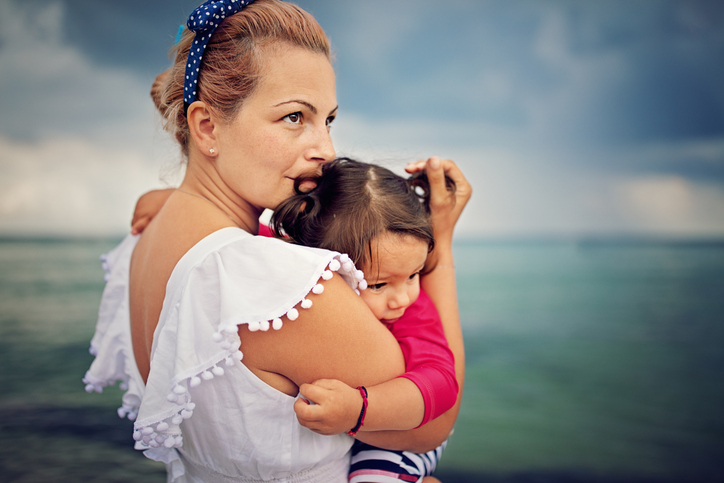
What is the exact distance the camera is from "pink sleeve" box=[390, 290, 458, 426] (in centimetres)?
108

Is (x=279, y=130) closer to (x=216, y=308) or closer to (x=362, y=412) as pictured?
(x=216, y=308)

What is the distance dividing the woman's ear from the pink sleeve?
72 cm

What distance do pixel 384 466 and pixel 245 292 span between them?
63 cm

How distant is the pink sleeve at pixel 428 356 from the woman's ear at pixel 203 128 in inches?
28.2

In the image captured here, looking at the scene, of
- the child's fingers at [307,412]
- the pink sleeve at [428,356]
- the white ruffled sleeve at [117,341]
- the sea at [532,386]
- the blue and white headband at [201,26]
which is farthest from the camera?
the sea at [532,386]

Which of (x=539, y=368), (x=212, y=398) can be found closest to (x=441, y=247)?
(x=212, y=398)

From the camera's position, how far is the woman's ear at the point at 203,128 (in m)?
1.24

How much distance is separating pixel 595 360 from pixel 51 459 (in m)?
6.56

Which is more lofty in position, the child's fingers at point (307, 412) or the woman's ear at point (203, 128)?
the woman's ear at point (203, 128)

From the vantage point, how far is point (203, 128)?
1.26 metres

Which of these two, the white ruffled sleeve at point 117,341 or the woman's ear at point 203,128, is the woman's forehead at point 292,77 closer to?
the woman's ear at point 203,128

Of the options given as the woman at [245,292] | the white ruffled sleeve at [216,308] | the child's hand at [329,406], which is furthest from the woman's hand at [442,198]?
the child's hand at [329,406]

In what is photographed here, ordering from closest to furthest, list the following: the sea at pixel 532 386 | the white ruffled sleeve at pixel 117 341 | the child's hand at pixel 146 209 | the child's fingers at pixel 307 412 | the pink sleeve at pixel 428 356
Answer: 1. the child's fingers at pixel 307 412
2. the pink sleeve at pixel 428 356
3. the white ruffled sleeve at pixel 117 341
4. the child's hand at pixel 146 209
5. the sea at pixel 532 386

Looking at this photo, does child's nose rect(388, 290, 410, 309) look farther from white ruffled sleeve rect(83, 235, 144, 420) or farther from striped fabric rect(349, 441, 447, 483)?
white ruffled sleeve rect(83, 235, 144, 420)
